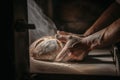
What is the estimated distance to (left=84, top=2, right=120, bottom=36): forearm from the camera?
125cm

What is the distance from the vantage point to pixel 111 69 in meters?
1.29

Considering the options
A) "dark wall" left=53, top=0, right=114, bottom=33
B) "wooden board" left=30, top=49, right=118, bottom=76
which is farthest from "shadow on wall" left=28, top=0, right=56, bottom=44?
"wooden board" left=30, top=49, right=118, bottom=76

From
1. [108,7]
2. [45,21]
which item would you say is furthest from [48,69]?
[108,7]

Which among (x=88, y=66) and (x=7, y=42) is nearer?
(x=7, y=42)

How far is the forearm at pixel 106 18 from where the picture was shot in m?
1.25

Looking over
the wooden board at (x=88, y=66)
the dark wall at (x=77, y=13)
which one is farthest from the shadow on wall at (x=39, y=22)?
the wooden board at (x=88, y=66)

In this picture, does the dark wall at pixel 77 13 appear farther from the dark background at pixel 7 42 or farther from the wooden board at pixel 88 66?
the dark background at pixel 7 42

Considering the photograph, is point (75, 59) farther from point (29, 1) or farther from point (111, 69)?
point (29, 1)

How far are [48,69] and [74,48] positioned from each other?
0.23 metres

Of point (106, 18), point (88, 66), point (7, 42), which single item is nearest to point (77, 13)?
point (106, 18)

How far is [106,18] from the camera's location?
4.18 feet

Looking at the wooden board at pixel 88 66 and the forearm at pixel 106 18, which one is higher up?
the forearm at pixel 106 18

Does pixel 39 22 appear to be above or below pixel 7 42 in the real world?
above

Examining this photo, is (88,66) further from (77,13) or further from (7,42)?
(7,42)
